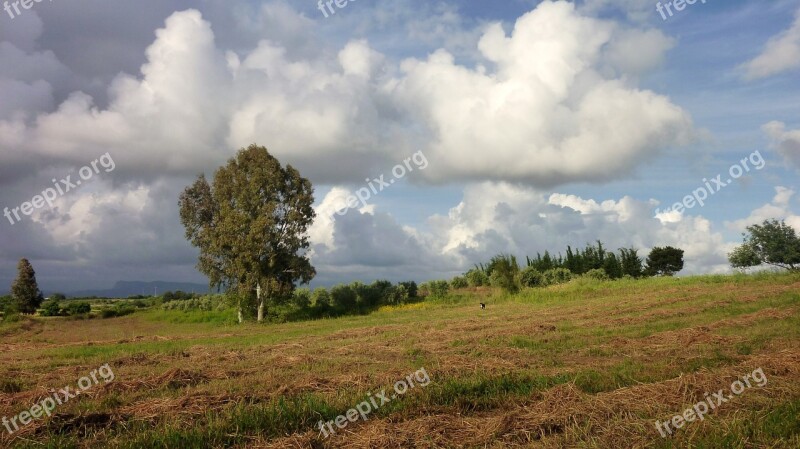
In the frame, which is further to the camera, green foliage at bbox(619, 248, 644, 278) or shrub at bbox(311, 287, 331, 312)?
green foliage at bbox(619, 248, 644, 278)

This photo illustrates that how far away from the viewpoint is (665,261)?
85.5 meters

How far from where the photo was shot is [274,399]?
8047 millimetres

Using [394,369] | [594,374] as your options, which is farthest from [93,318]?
[594,374]

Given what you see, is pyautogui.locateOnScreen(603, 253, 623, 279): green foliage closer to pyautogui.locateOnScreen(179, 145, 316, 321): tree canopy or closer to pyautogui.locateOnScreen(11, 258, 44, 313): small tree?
pyautogui.locateOnScreen(179, 145, 316, 321): tree canopy

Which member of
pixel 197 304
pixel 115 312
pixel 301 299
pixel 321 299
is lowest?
pixel 115 312

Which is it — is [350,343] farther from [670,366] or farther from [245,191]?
[245,191]

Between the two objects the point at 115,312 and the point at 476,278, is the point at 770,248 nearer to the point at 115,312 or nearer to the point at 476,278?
the point at 476,278

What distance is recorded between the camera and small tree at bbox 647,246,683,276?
278 feet
